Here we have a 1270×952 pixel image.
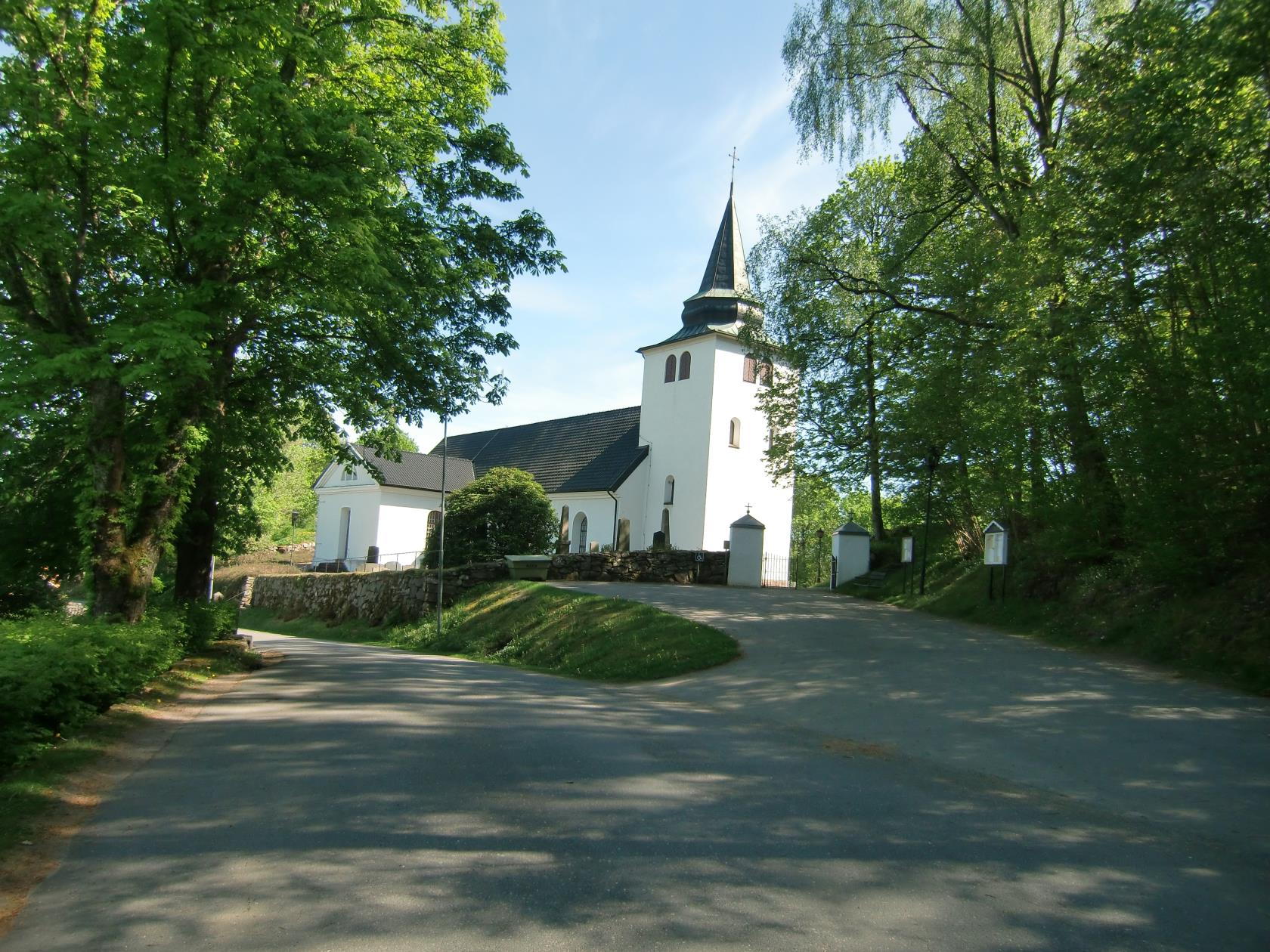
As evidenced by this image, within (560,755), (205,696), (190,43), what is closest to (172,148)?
(190,43)

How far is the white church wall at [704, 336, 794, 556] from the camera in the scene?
144 feet

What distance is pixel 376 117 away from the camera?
14.3m

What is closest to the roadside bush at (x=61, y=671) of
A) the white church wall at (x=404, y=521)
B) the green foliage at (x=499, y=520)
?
the green foliage at (x=499, y=520)

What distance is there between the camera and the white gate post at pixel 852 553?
30062mm

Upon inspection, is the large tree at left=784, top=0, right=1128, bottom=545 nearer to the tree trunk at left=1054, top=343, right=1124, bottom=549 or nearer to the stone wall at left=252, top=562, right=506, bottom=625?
the tree trunk at left=1054, top=343, right=1124, bottom=549

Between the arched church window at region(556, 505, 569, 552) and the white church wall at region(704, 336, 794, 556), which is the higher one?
the white church wall at region(704, 336, 794, 556)

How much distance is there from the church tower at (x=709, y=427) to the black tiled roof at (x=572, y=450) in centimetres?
181

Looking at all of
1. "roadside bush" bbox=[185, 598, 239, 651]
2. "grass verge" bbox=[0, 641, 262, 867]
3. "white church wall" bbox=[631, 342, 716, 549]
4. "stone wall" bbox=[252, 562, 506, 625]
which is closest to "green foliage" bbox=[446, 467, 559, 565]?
"stone wall" bbox=[252, 562, 506, 625]

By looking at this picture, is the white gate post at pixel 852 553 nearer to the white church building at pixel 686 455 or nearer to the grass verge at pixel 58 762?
the white church building at pixel 686 455

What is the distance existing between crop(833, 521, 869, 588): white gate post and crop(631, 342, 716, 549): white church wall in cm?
1301

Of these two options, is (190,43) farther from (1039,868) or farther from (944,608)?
(944,608)

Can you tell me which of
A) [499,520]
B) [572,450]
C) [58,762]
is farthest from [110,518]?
[572,450]

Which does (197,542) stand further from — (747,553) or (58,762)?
(747,553)

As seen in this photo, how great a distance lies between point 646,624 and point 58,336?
1141cm
